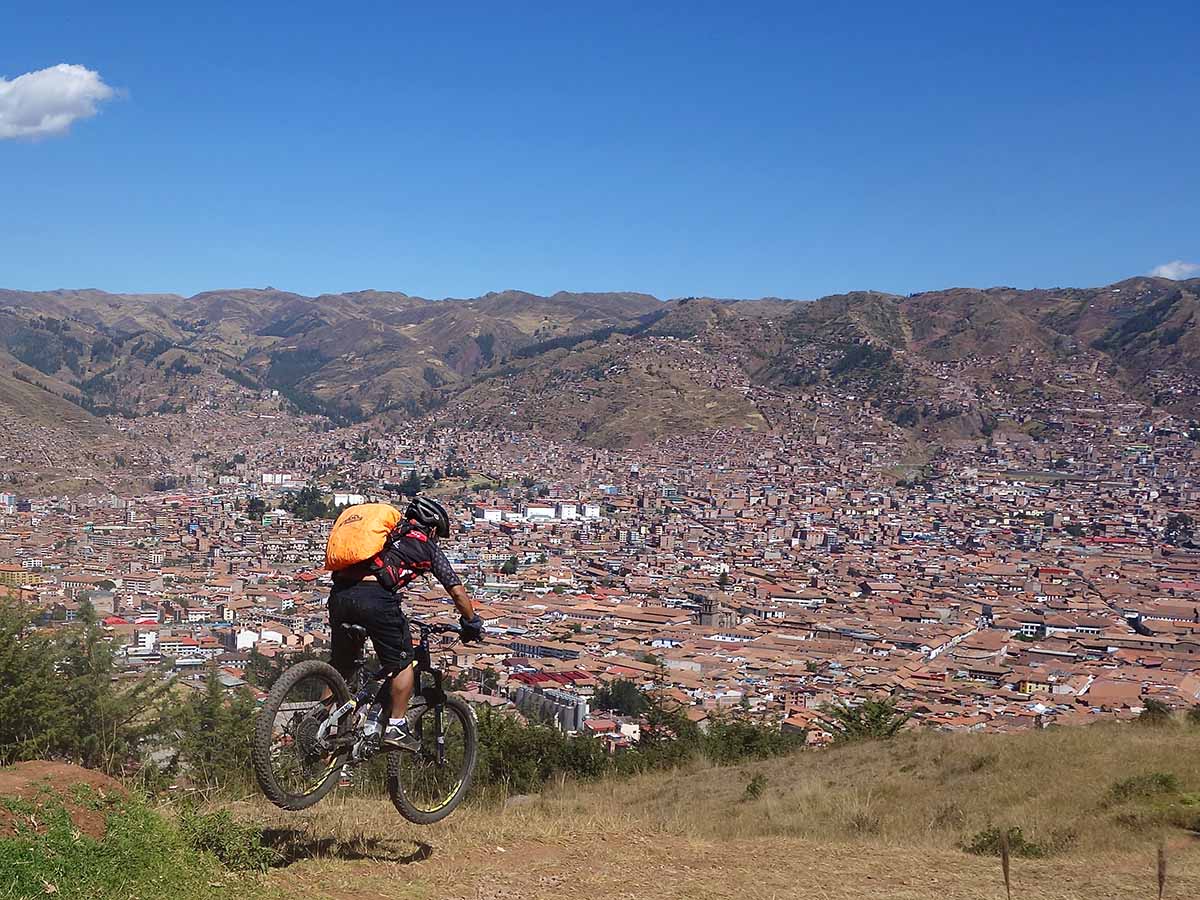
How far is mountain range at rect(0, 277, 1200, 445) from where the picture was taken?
325 ft

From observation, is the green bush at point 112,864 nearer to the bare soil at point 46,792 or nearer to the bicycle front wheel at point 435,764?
the bare soil at point 46,792

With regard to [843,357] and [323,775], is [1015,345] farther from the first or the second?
[323,775]

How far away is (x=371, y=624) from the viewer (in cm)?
389

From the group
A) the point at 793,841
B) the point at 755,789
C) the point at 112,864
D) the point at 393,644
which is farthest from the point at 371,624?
the point at 755,789

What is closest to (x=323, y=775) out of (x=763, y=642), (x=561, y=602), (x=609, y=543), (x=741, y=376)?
(x=763, y=642)

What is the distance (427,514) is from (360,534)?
310 mm

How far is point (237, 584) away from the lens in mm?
41594

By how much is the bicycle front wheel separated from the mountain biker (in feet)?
0.56

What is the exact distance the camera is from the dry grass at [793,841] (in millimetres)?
3760

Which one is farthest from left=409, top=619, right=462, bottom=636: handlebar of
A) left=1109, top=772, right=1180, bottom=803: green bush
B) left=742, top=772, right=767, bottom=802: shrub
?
left=1109, top=772, right=1180, bottom=803: green bush

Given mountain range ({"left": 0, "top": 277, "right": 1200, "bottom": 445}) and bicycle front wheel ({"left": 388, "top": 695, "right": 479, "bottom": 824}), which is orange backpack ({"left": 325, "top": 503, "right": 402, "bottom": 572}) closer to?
bicycle front wheel ({"left": 388, "top": 695, "right": 479, "bottom": 824})

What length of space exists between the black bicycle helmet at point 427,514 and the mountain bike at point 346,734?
44 cm

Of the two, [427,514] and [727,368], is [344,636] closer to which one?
[427,514]

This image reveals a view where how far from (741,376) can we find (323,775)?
111m
